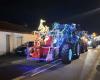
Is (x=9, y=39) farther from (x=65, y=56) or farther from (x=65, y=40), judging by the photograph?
(x=65, y=56)

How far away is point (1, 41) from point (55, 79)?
1763 cm

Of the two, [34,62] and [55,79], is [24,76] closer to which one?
[55,79]

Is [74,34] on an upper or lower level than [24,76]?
upper

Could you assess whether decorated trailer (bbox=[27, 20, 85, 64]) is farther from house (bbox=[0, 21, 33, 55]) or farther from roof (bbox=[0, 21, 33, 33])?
roof (bbox=[0, 21, 33, 33])

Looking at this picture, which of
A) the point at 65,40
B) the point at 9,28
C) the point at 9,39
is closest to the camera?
the point at 65,40

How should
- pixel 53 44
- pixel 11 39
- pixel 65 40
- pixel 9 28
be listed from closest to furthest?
pixel 53 44
pixel 65 40
pixel 11 39
pixel 9 28

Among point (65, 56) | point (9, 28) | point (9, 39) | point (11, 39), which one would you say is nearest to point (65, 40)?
point (65, 56)

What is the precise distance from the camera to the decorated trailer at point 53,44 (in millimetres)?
19775

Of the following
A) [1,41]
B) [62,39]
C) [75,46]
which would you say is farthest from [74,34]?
[1,41]

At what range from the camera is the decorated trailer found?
1977 cm

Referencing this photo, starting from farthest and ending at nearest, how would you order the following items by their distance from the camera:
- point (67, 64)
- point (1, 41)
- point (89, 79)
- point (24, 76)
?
point (1, 41) < point (67, 64) < point (24, 76) < point (89, 79)

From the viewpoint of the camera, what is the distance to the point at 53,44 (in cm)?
2078

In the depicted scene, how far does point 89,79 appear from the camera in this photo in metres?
13.0

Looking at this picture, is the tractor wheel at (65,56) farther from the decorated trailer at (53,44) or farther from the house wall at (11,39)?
the house wall at (11,39)
